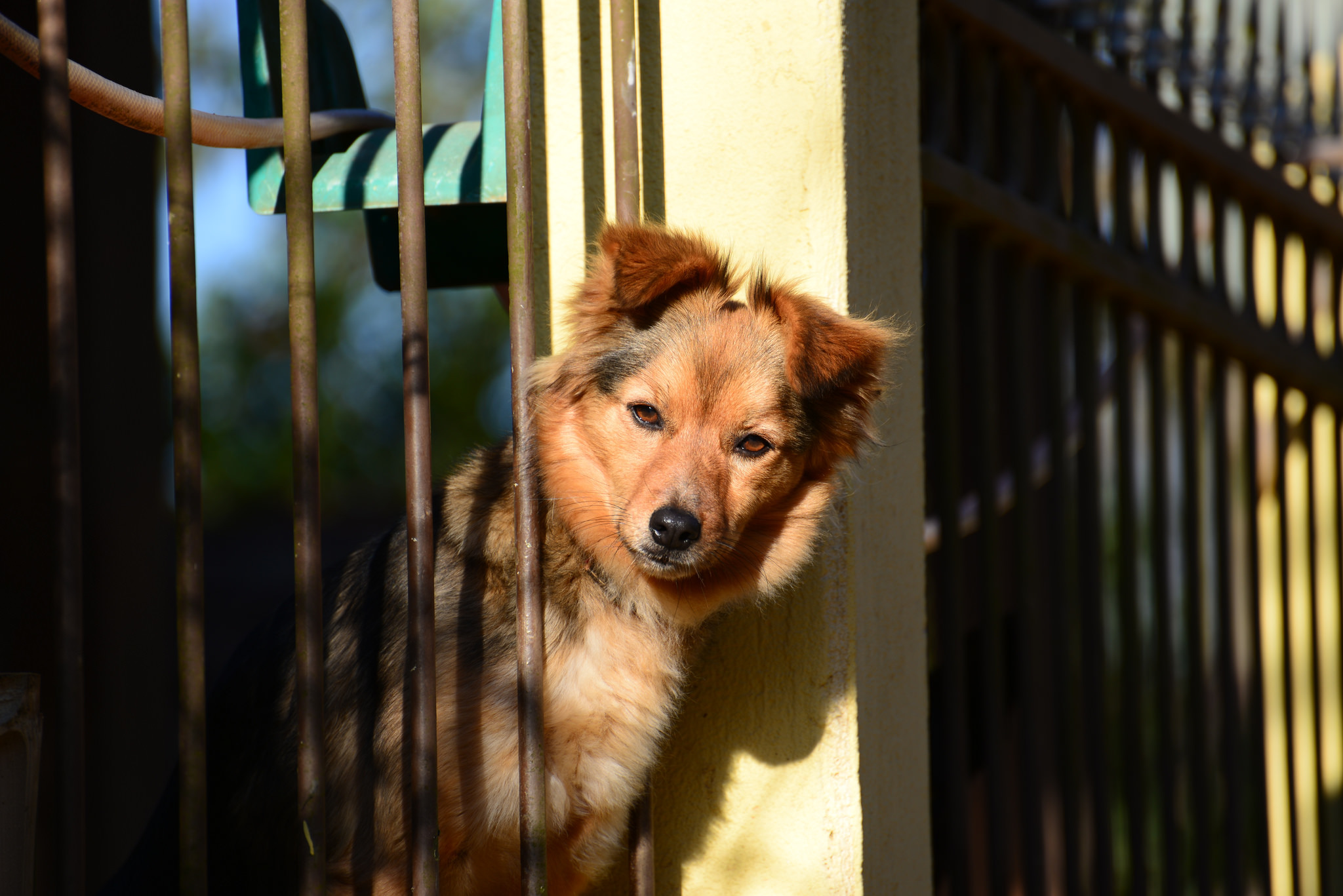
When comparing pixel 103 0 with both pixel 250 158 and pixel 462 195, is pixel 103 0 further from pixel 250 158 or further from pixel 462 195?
pixel 462 195

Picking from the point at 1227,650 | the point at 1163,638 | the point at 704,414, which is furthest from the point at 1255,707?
the point at 704,414

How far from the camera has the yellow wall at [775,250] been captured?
246cm

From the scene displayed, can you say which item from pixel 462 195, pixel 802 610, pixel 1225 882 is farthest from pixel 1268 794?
pixel 462 195

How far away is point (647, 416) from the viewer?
2.51m

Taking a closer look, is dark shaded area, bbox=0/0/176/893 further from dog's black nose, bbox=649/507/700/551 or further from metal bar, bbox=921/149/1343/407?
metal bar, bbox=921/149/1343/407

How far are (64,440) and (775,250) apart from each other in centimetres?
155

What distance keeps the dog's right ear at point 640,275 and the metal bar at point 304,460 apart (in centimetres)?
66

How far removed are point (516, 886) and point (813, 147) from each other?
184cm

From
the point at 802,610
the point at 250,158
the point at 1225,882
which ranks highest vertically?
the point at 250,158

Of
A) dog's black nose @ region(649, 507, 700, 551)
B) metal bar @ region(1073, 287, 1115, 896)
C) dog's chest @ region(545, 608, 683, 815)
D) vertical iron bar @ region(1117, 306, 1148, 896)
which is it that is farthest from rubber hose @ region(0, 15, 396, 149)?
vertical iron bar @ region(1117, 306, 1148, 896)

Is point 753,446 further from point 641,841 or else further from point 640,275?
point 641,841

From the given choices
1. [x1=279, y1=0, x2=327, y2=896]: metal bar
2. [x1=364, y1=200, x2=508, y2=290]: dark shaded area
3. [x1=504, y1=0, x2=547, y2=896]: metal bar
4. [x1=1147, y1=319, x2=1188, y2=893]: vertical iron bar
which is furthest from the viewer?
[x1=1147, y1=319, x2=1188, y2=893]: vertical iron bar

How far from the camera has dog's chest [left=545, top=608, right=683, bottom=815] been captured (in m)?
2.33

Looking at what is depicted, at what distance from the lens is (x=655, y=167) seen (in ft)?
8.32
